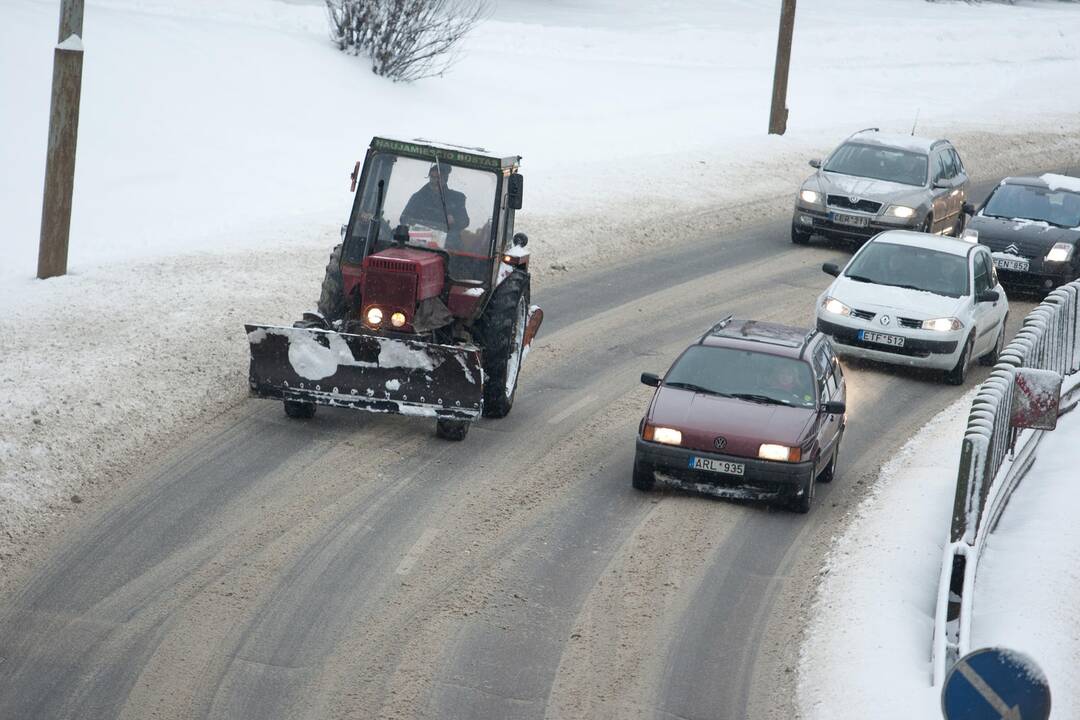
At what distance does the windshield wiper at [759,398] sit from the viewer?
1229 cm

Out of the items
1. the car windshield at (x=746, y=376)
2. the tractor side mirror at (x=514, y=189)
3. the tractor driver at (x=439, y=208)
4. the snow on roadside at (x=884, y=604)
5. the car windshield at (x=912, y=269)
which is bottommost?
the snow on roadside at (x=884, y=604)

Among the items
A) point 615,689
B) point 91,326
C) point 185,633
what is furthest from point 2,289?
point 615,689

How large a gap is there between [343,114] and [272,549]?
1878cm

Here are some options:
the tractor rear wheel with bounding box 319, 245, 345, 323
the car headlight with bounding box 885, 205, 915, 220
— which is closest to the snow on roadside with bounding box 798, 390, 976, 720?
the tractor rear wheel with bounding box 319, 245, 345, 323

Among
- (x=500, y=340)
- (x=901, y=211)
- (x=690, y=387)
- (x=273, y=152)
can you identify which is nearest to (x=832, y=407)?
(x=690, y=387)

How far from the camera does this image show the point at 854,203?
881 inches

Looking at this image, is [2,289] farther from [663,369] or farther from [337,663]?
[337,663]

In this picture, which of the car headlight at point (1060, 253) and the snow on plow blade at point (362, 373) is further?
the car headlight at point (1060, 253)

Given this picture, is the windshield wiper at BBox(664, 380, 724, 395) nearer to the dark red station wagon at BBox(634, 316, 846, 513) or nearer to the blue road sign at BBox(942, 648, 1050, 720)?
the dark red station wagon at BBox(634, 316, 846, 513)

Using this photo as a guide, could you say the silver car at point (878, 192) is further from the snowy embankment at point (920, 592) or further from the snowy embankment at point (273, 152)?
the snowy embankment at point (920, 592)

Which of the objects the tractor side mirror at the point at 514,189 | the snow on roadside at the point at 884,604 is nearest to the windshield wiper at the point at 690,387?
the snow on roadside at the point at 884,604

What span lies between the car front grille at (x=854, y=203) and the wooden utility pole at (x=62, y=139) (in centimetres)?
1157

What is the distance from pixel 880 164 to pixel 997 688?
60.6 ft

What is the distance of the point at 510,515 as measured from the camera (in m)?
11.4
